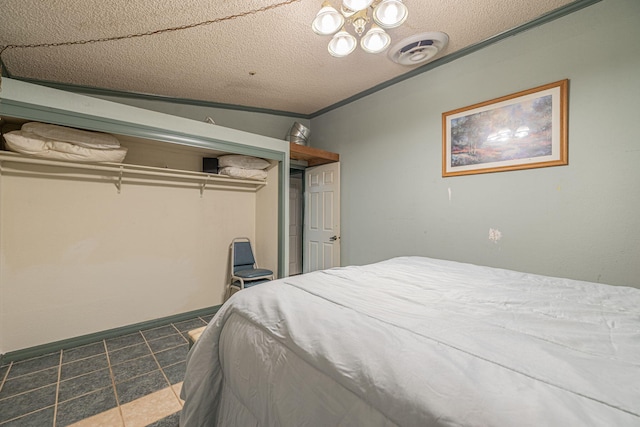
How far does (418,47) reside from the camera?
228cm

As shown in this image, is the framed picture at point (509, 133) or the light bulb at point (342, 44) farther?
the framed picture at point (509, 133)

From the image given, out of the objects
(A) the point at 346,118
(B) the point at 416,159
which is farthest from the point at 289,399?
(A) the point at 346,118

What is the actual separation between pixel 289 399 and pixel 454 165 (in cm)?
247

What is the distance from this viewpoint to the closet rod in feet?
6.64

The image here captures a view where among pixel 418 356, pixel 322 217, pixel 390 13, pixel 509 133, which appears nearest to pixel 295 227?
pixel 322 217

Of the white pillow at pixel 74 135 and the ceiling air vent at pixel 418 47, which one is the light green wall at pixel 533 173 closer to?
the ceiling air vent at pixel 418 47

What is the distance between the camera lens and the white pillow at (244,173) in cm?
308

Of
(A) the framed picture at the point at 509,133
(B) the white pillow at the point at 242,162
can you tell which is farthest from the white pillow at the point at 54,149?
(A) the framed picture at the point at 509,133

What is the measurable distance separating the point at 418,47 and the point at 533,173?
4.70 feet

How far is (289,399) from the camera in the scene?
2.70 ft

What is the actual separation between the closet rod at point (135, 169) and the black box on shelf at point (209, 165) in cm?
12

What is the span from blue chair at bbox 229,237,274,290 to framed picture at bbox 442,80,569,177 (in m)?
2.31

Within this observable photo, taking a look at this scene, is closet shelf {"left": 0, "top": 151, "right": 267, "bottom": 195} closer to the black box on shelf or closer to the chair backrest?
the black box on shelf

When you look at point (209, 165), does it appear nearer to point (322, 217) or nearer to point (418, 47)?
point (322, 217)
